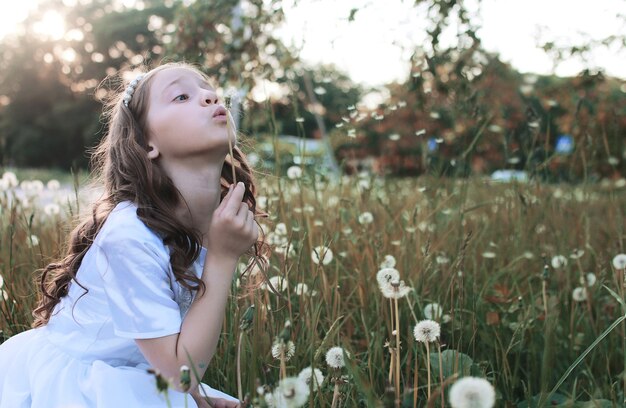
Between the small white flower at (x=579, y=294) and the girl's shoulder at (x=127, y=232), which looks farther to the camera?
the small white flower at (x=579, y=294)

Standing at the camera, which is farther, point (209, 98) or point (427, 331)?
point (209, 98)

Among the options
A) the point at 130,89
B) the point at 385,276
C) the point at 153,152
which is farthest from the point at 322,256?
the point at 130,89

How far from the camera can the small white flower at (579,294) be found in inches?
83.7

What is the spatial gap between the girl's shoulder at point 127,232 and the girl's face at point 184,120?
0.20m

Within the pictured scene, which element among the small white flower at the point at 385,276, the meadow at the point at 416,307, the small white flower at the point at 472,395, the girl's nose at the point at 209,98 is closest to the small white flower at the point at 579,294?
the meadow at the point at 416,307

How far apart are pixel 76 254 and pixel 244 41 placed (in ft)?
8.37

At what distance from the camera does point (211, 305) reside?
4.29 ft

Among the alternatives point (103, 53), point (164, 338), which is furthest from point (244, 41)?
point (103, 53)

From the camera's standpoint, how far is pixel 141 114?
1667 mm

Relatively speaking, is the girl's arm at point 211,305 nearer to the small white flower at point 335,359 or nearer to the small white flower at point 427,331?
the small white flower at point 335,359

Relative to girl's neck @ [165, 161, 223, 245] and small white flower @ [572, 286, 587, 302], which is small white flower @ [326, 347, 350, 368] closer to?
girl's neck @ [165, 161, 223, 245]

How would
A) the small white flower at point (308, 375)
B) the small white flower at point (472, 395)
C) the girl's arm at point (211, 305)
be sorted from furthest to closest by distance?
the girl's arm at point (211, 305), the small white flower at point (308, 375), the small white flower at point (472, 395)

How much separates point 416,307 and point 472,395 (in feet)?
4.32

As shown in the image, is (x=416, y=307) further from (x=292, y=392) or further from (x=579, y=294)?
(x=292, y=392)
